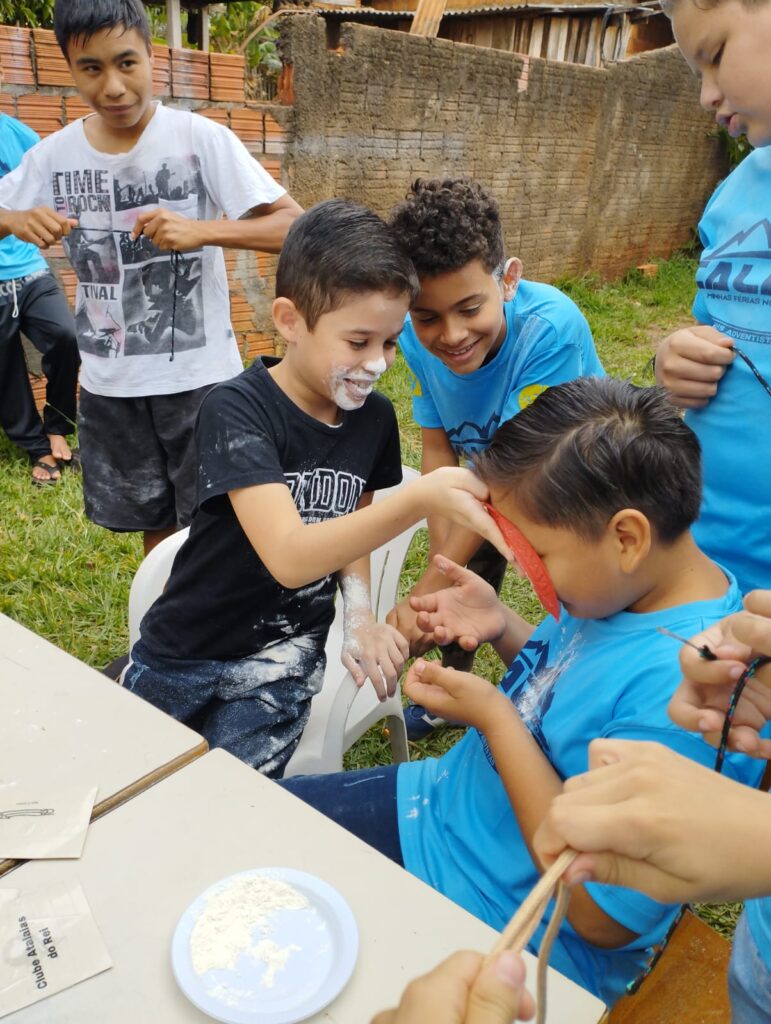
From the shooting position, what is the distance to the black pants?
4.63 m

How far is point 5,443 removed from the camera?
16.2 ft

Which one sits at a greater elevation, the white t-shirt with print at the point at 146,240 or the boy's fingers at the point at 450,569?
the white t-shirt with print at the point at 146,240

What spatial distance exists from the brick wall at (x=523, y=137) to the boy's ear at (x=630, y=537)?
5.25 metres

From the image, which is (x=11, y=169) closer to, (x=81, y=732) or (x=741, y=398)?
(x=81, y=732)

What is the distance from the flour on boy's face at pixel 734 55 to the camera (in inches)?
56.8

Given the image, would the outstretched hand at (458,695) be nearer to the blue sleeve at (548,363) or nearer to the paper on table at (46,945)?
the paper on table at (46,945)

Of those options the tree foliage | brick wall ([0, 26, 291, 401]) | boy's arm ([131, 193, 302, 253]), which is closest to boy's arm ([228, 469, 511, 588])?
boy's arm ([131, 193, 302, 253])

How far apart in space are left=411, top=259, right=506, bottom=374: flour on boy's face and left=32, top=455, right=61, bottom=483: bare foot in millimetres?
3021

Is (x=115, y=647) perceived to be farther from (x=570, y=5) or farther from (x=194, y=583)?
(x=570, y=5)

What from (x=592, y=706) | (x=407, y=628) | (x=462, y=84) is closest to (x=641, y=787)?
(x=592, y=706)

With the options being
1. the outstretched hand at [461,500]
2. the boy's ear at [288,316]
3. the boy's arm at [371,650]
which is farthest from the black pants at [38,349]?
the outstretched hand at [461,500]

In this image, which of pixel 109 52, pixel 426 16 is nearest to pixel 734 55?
pixel 109 52

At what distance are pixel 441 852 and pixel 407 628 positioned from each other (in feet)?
2.14

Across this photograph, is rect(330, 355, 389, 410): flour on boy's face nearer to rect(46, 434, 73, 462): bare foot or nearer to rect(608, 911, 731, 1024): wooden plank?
rect(608, 911, 731, 1024): wooden plank
